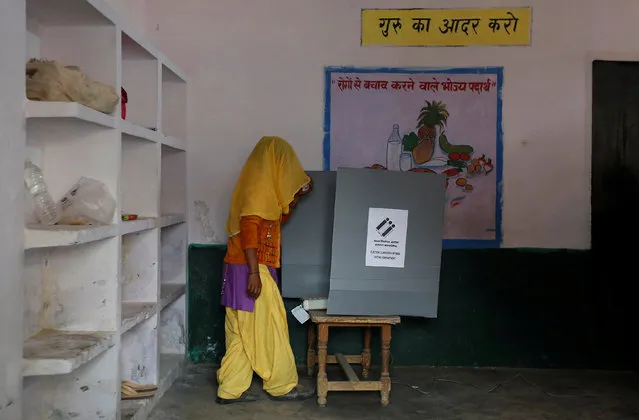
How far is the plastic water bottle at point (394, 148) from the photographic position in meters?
3.97

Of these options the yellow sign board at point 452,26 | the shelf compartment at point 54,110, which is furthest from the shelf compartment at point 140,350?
the yellow sign board at point 452,26

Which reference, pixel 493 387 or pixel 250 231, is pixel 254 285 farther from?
pixel 493 387

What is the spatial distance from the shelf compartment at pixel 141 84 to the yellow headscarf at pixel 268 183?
1.87 ft

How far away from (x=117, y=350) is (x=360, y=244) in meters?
1.32

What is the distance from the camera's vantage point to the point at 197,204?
13.2ft

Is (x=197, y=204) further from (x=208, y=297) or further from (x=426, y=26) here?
(x=426, y=26)

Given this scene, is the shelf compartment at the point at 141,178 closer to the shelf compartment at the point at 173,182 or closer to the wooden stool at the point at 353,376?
the shelf compartment at the point at 173,182

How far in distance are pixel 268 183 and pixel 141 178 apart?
2.25 feet

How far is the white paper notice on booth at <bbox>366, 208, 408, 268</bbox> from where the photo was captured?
3.27 meters

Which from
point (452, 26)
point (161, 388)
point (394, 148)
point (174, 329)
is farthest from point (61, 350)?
point (452, 26)

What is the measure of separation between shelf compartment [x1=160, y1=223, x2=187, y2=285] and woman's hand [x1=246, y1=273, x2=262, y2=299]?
855 mm

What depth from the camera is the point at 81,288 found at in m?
2.63

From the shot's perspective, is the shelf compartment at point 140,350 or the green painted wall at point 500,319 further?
the green painted wall at point 500,319

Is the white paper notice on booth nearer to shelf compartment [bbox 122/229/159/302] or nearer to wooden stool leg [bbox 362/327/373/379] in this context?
wooden stool leg [bbox 362/327/373/379]
